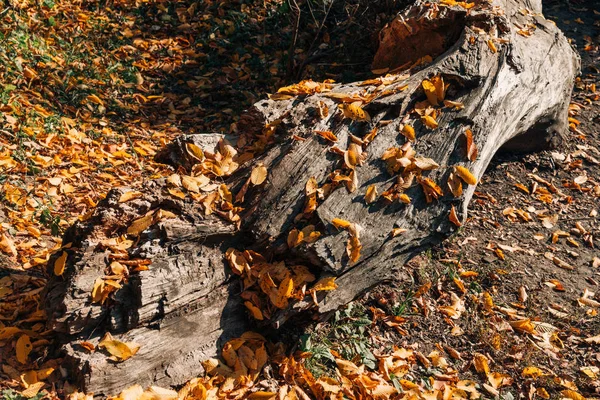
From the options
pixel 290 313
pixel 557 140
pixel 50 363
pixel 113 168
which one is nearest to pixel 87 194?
pixel 113 168

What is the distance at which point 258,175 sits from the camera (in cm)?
299

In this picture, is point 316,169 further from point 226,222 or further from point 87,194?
point 87,194

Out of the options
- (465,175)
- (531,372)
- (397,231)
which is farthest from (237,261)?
(531,372)

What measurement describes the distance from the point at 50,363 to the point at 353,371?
4.64 ft

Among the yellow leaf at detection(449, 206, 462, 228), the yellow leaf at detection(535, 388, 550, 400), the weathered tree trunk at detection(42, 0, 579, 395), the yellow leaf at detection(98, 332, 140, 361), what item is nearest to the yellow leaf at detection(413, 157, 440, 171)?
the weathered tree trunk at detection(42, 0, 579, 395)

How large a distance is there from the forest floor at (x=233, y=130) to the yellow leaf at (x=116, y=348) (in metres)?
0.23

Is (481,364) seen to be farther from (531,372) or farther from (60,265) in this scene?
(60,265)

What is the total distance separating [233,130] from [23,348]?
64.4 inches

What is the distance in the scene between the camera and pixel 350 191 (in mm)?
2965

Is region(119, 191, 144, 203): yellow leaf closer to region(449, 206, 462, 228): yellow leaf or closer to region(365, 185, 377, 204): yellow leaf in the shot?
region(365, 185, 377, 204): yellow leaf

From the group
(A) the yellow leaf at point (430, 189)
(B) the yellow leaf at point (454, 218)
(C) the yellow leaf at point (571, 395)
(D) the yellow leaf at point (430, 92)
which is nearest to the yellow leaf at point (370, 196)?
(A) the yellow leaf at point (430, 189)

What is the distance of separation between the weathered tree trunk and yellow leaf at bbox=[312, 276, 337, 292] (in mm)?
34

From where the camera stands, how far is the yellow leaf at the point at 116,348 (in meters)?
2.54

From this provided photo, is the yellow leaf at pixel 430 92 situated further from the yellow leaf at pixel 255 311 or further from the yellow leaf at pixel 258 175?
the yellow leaf at pixel 255 311
